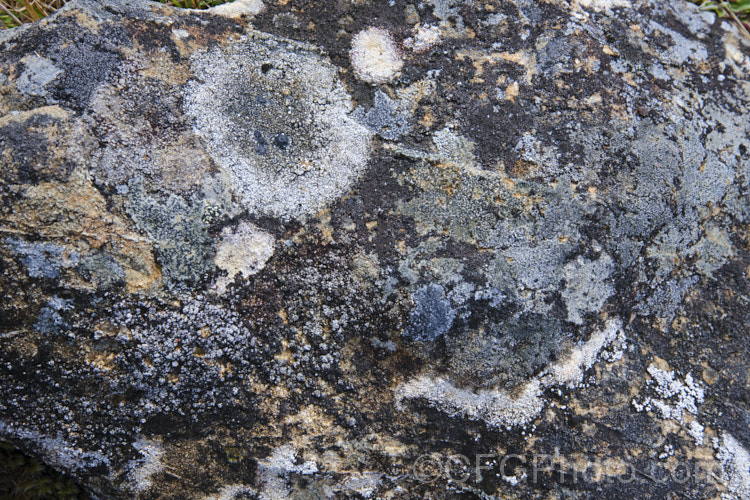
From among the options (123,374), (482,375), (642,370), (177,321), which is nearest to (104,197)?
(177,321)

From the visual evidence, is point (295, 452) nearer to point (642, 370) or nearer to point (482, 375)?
point (482, 375)

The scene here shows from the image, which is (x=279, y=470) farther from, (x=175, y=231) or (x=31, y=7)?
(x=31, y=7)

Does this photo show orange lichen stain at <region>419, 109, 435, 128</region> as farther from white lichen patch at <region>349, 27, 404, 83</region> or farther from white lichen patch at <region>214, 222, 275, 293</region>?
white lichen patch at <region>214, 222, 275, 293</region>

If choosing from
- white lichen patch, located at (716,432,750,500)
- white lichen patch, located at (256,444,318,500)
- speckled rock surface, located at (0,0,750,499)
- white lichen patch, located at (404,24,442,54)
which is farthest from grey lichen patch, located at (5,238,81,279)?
white lichen patch, located at (716,432,750,500)

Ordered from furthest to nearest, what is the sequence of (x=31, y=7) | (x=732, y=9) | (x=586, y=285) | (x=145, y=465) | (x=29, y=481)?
(x=732, y=9)
(x=31, y=7)
(x=29, y=481)
(x=145, y=465)
(x=586, y=285)

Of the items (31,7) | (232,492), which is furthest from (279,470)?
(31,7)
